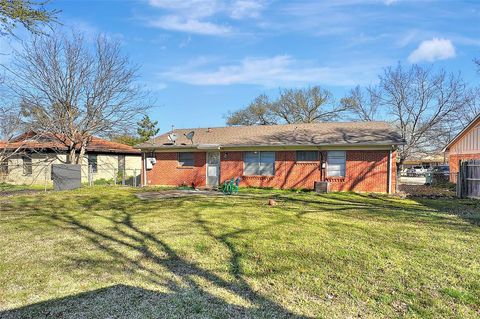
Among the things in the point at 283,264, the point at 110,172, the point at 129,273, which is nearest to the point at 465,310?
the point at 283,264

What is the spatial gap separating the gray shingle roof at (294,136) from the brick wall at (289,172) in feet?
2.10

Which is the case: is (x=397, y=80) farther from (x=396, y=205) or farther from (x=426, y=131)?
(x=396, y=205)

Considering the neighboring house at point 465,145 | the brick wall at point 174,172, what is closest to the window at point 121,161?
the brick wall at point 174,172

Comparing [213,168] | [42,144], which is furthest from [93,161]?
[213,168]

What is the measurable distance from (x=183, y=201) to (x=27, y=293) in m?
8.29

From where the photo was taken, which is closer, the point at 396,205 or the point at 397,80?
the point at 396,205

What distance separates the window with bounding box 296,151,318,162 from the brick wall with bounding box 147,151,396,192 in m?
0.20

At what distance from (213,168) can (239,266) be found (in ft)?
46.3

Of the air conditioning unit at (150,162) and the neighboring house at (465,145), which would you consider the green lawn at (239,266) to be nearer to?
the air conditioning unit at (150,162)

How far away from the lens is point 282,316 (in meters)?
3.47

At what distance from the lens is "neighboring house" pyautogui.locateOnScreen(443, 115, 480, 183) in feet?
67.2

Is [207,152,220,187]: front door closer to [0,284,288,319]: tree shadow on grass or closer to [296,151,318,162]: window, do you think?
[296,151,318,162]: window

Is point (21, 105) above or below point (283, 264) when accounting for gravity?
above

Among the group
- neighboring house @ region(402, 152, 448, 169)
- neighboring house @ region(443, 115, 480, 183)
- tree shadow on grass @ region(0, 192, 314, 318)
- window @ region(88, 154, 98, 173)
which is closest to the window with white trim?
window @ region(88, 154, 98, 173)
